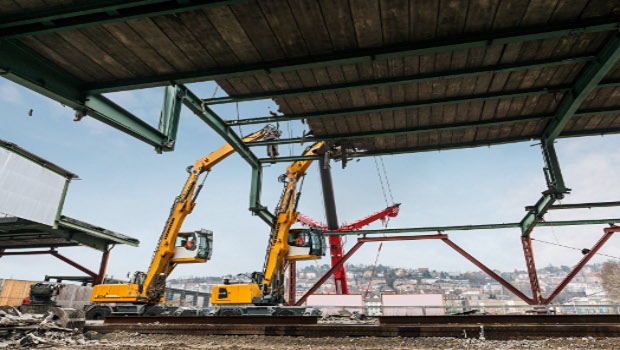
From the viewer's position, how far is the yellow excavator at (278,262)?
12602mm

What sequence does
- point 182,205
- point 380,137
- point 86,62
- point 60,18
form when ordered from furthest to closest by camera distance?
point 182,205, point 380,137, point 86,62, point 60,18

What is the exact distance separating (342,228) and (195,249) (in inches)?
838

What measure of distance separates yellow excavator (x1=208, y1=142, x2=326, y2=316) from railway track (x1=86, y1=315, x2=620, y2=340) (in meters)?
4.13

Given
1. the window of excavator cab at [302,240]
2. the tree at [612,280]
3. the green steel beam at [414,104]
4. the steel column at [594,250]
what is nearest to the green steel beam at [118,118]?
the green steel beam at [414,104]

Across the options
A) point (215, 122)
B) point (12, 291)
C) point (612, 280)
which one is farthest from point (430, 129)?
point (612, 280)

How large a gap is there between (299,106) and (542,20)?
17.3 ft

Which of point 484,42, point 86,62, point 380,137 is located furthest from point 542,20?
point 86,62

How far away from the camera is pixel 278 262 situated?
14734 millimetres

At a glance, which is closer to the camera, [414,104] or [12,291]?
[414,104]

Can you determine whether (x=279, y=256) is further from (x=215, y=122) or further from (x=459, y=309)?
(x=459, y=309)

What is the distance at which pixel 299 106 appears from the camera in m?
8.78

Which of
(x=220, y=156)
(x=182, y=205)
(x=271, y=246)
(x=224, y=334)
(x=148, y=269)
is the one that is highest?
(x=220, y=156)

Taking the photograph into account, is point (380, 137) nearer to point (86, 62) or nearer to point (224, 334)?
point (224, 334)

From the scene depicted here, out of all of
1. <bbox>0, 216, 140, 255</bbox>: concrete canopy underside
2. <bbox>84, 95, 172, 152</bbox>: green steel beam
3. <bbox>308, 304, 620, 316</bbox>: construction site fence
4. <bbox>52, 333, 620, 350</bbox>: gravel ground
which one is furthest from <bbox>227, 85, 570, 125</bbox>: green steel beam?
<bbox>0, 216, 140, 255</bbox>: concrete canopy underside
